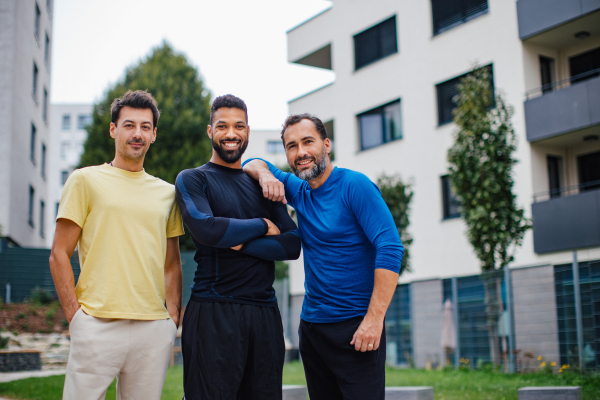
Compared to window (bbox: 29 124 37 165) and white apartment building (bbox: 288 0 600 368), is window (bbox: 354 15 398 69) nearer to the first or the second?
white apartment building (bbox: 288 0 600 368)

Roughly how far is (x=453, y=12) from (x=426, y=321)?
34.1 ft

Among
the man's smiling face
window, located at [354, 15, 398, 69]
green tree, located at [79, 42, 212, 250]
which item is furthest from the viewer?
green tree, located at [79, 42, 212, 250]

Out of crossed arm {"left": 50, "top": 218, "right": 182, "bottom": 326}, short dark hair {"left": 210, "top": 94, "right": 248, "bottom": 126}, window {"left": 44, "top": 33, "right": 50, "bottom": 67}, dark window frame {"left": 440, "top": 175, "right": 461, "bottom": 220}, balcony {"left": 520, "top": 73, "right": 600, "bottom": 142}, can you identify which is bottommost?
crossed arm {"left": 50, "top": 218, "right": 182, "bottom": 326}

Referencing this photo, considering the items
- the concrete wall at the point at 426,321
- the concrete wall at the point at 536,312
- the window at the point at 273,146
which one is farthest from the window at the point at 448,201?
the window at the point at 273,146

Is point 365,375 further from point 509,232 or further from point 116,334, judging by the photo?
point 509,232

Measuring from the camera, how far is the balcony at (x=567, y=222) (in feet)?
46.5

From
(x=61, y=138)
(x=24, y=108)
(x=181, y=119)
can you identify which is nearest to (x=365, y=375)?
(x=181, y=119)

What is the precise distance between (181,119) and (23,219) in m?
8.48

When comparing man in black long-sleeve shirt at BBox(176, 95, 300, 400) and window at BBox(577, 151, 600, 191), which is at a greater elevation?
window at BBox(577, 151, 600, 191)

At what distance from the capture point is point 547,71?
1705 cm

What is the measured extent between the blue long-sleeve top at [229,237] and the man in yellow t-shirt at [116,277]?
0.30 meters

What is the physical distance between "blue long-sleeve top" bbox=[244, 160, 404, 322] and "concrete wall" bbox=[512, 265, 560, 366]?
27.8 ft

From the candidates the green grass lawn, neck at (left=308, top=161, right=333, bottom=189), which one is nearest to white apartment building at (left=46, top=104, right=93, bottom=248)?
the green grass lawn

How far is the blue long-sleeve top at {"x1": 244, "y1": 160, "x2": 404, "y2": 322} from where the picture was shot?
360 cm
